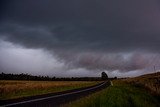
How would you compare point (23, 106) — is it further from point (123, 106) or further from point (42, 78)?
point (42, 78)

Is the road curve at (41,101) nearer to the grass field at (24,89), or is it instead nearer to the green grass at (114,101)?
the green grass at (114,101)

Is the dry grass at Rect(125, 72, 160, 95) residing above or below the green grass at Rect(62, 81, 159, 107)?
above

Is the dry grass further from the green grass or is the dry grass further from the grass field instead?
the grass field

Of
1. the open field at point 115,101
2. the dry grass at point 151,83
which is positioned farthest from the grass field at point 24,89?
the dry grass at point 151,83

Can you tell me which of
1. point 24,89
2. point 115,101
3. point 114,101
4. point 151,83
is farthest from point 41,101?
point 151,83

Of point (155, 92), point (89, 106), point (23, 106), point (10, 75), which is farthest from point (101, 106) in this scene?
point (10, 75)

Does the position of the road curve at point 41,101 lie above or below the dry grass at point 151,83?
below

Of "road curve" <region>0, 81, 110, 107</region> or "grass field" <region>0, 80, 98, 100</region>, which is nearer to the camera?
"road curve" <region>0, 81, 110, 107</region>

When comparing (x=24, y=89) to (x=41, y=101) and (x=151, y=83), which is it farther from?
(x=41, y=101)

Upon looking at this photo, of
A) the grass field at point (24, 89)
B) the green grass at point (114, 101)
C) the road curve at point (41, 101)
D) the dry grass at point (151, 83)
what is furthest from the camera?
the dry grass at point (151, 83)

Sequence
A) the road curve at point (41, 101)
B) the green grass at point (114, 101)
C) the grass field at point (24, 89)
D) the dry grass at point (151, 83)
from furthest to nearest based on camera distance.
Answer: the dry grass at point (151, 83) < the grass field at point (24, 89) < the green grass at point (114, 101) < the road curve at point (41, 101)

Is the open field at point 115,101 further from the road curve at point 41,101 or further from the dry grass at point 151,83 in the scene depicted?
the dry grass at point 151,83

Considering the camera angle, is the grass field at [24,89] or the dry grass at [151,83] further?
the dry grass at [151,83]

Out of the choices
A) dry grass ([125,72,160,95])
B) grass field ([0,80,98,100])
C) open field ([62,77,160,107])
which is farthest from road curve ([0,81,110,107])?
dry grass ([125,72,160,95])
